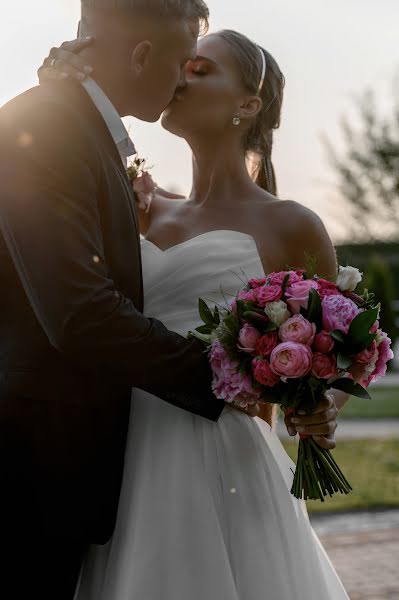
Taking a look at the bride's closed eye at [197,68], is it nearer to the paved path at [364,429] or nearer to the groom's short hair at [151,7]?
the groom's short hair at [151,7]

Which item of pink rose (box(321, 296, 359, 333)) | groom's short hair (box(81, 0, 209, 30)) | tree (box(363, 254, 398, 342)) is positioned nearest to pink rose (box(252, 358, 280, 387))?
pink rose (box(321, 296, 359, 333))

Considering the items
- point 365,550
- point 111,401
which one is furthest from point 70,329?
point 365,550

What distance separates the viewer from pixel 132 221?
2494 millimetres

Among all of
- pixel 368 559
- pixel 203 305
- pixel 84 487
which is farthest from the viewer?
pixel 368 559

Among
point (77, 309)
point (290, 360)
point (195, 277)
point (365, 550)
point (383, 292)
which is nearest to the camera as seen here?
point (77, 309)

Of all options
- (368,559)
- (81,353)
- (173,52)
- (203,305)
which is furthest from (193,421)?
(368,559)

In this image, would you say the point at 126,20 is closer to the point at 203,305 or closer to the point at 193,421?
the point at 203,305

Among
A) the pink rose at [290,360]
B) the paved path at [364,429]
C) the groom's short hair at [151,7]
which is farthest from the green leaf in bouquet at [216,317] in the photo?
the paved path at [364,429]

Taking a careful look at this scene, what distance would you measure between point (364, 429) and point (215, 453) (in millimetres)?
10329

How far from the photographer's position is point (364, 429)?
1273cm

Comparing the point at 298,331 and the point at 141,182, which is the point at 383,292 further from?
A: the point at 298,331

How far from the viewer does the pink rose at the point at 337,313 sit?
2.52 m

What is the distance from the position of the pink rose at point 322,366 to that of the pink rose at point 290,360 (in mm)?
33

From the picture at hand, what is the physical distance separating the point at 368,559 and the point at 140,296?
430 centimetres
